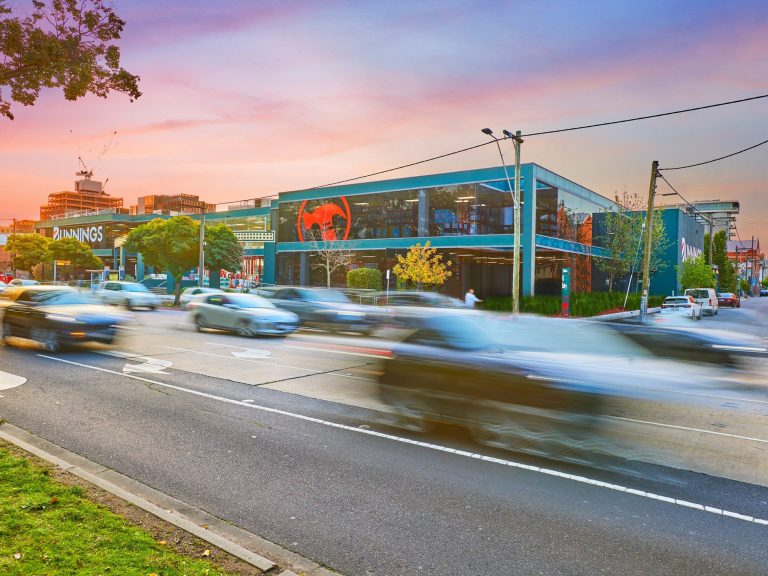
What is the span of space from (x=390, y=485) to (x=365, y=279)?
37.6 metres

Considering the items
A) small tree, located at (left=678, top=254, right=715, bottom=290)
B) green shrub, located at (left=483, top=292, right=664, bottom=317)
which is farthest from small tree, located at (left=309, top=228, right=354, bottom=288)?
small tree, located at (left=678, top=254, right=715, bottom=290)

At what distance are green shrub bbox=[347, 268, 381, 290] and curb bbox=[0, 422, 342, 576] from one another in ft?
119

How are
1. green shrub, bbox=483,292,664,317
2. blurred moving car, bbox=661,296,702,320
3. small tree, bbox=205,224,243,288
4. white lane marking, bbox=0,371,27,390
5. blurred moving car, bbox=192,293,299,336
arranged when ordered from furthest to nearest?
small tree, bbox=205,224,243,288 → green shrub, bbox=483,292,664,317 → blurred moving car, bbox=661,296,702,320 → blurred moving car, bbox=192,293,299,336 → white lane marking, bbox=0,371,27,390

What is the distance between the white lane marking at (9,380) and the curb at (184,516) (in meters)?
4.09

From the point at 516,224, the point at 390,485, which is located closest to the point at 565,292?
the point at 516,224

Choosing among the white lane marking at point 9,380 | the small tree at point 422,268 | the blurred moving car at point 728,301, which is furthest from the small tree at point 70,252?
the blurred moving car at point 728,301

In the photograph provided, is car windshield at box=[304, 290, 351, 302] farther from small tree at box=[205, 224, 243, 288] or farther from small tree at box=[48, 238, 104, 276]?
small tree at box=[48, 238, 104, 276]

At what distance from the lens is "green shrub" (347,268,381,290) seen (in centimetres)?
4284

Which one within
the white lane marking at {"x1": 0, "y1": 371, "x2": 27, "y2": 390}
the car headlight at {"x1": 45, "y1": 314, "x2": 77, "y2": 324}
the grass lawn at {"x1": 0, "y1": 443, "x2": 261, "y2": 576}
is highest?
the car headlight at {"x1": 45, "y1": 314, "x2": 77, "y2": 324}

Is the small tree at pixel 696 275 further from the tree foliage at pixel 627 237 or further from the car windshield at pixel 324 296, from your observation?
the car windshield at pixel 324 296

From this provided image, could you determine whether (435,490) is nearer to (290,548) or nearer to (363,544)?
(363,544)

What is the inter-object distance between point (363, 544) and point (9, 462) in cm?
393

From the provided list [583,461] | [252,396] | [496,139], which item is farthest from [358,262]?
[583,461]

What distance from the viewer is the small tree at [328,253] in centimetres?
4869
